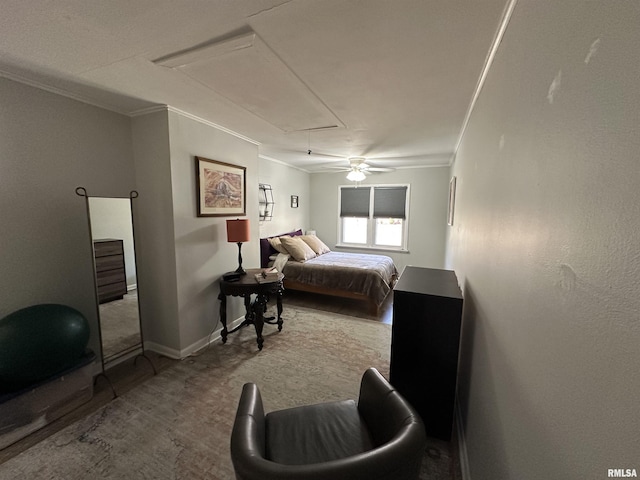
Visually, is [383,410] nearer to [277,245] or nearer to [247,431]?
[247,431]

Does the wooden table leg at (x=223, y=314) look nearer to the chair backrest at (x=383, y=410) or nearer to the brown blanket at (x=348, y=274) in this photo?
the brown blanket at (x=348, y=274)

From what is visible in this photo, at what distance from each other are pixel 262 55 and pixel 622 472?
2.10m

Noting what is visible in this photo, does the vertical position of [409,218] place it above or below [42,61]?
below

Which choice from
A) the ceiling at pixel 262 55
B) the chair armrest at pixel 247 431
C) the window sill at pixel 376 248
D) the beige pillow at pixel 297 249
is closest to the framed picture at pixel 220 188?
the ceiling at pixel 262 55

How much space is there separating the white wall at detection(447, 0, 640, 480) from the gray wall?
10.4ft

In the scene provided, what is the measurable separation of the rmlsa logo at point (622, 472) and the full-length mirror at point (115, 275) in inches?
120

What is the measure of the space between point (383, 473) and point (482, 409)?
0.76 metres

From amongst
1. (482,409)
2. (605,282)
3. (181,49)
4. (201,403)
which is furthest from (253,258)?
(605,282)

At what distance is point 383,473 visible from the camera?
844 mm

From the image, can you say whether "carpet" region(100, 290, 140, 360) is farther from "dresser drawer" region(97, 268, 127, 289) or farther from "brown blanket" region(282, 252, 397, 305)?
"brown blanket" region(282, 252, 397, 305)

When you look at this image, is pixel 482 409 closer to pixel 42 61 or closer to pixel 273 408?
pixel 273 408

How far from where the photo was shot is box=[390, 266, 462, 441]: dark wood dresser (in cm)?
168

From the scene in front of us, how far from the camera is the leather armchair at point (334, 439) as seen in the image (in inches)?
32.7

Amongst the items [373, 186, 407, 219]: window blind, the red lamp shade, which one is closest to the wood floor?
the red lamp shade
